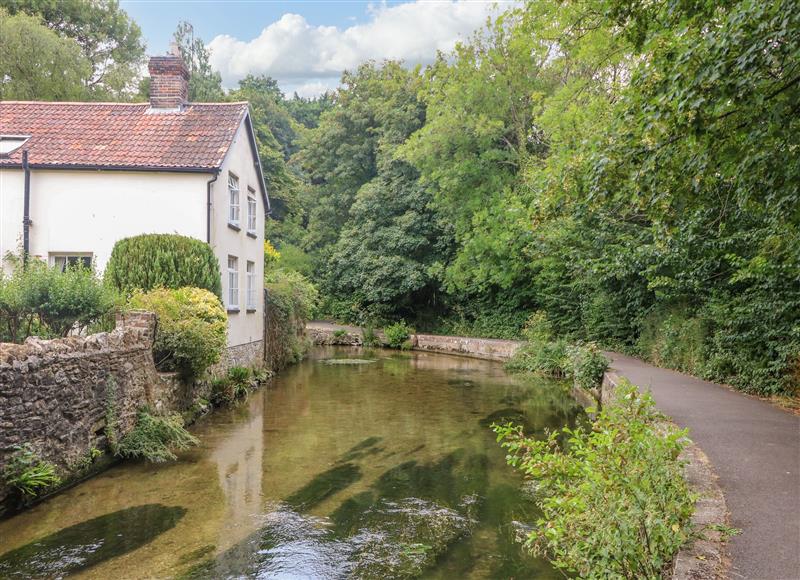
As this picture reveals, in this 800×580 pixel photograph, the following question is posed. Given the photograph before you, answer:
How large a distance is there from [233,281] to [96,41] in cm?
3114

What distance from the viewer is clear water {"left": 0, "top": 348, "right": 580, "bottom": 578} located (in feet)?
18.7

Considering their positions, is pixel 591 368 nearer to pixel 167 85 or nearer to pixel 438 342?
pixel 167 85

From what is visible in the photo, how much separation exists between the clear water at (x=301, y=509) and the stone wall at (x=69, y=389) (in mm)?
671

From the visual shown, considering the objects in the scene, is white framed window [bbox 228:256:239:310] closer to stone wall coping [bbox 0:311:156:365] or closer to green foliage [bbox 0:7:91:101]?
stone wall coping [bbox 0:311:156:365]

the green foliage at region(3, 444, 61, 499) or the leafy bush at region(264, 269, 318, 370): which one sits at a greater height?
the leafy bush at region(264, 269, 318, 370)

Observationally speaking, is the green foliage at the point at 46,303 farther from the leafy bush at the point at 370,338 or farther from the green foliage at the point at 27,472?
the leafy bush at the point at 370,338

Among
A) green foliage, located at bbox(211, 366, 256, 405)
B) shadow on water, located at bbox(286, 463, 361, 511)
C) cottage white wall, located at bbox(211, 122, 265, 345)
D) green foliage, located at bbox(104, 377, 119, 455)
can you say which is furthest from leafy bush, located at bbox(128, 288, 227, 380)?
shadow on water, located at bbox(286, 463, 361, 511)

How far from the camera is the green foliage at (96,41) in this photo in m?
32.4

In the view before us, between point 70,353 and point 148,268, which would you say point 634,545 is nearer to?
point 70,353

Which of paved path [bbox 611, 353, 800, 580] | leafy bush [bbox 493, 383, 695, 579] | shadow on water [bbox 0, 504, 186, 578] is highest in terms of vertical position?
leafy bush [bbox 493, 383, 695, 579]

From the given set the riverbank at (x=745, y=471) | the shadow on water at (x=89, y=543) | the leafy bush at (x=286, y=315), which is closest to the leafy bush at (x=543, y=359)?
the riverbank at (x=745, y=471)

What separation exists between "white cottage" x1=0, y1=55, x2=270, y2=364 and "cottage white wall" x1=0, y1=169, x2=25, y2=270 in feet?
0.08

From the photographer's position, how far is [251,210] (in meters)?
19.5

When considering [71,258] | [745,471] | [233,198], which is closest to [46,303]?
[71,258]
